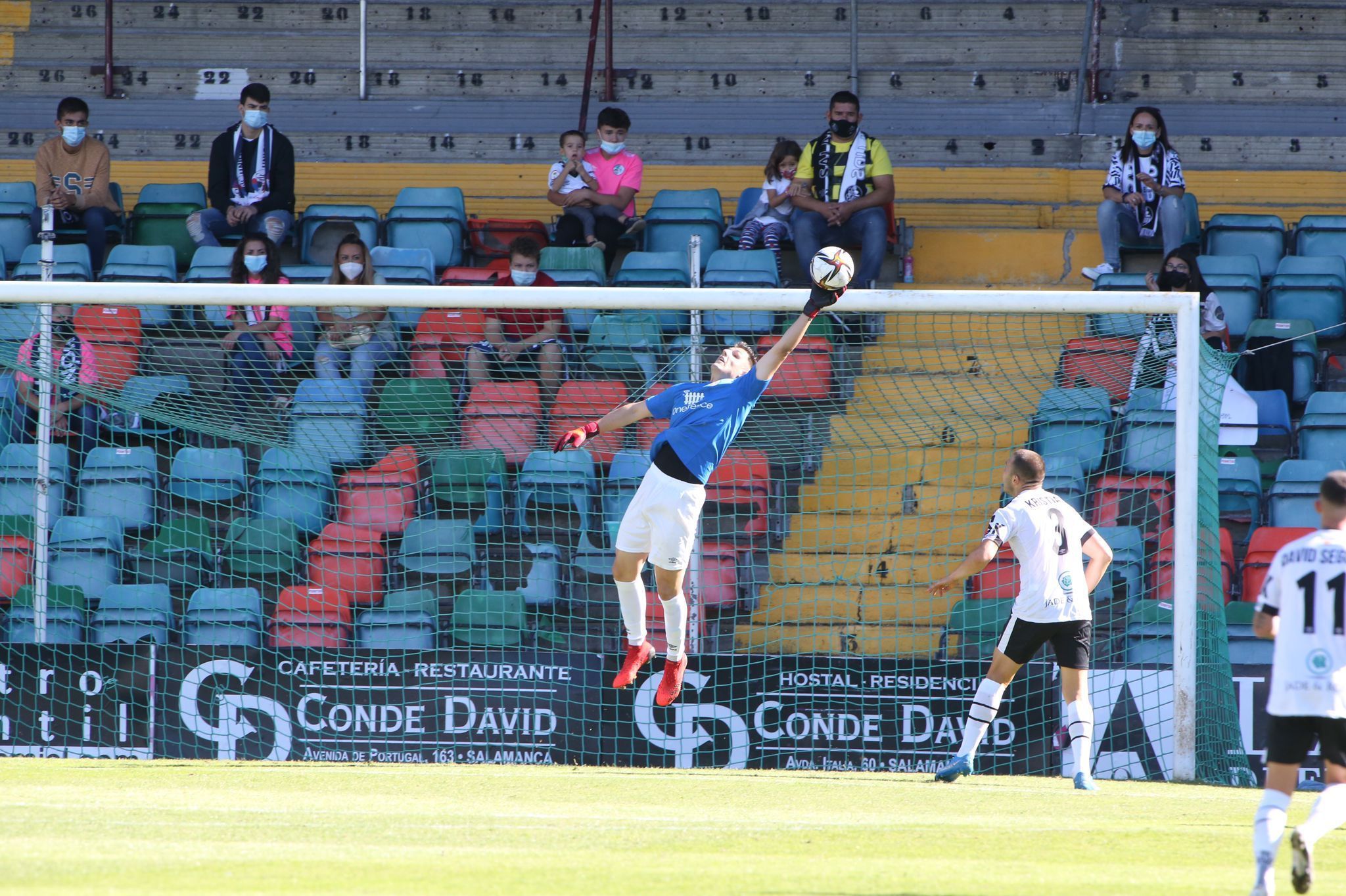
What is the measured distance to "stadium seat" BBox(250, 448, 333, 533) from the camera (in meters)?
10.0

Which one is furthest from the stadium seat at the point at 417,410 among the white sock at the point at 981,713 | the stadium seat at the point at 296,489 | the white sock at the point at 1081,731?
the white sock at the point at 1081,731

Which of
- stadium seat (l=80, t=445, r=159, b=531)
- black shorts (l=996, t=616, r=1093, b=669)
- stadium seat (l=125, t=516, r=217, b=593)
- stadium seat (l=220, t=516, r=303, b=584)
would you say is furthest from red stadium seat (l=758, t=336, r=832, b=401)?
stadium seat (l=80, t=445, r=159, b=531)

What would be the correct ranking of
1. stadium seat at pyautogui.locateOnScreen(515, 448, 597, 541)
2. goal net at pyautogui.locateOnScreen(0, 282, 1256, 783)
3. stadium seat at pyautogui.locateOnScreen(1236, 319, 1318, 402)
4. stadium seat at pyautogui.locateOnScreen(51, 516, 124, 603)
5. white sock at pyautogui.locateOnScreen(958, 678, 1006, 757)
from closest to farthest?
white sock at pyautogui.locateOnScreen(958, 678, 1006, 757) → goal net at pyautogui.locateOnScreen(0, 282, 1256, 783) → stadium seat at pyautogui.locateOnScreen(51, 516, 124, 603) → stadium seat at pyautogui.locateOnScreen(515, 448, 597, 541) → stadium seat at pyautogui.locateOnScreen(1236, 319, 1318, 402)

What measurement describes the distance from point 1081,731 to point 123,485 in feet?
21.2

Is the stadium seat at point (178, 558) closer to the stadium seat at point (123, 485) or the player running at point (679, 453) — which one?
the stadium seat at point (123, 485)

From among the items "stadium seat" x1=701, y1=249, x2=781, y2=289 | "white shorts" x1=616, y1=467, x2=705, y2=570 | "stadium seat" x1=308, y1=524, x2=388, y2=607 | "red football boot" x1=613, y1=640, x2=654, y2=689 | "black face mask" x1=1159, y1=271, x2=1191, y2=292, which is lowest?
"red football boot" x1=613, y1=640, x2=654, y2=689

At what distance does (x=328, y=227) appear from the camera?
12664mm

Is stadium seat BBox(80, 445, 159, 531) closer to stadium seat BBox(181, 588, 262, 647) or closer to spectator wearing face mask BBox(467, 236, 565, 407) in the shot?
stadium seat BBox(181, 588, 262, 647)

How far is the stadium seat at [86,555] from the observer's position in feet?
32.3

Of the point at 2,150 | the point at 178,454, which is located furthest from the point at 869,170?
the point at 2,150

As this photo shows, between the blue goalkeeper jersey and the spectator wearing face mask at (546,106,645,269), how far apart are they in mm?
4254

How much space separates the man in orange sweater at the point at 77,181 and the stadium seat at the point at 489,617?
4702 millimetres

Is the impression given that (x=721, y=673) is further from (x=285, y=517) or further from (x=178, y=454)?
(x=178, y=454)

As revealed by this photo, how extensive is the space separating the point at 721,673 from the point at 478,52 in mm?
7628
